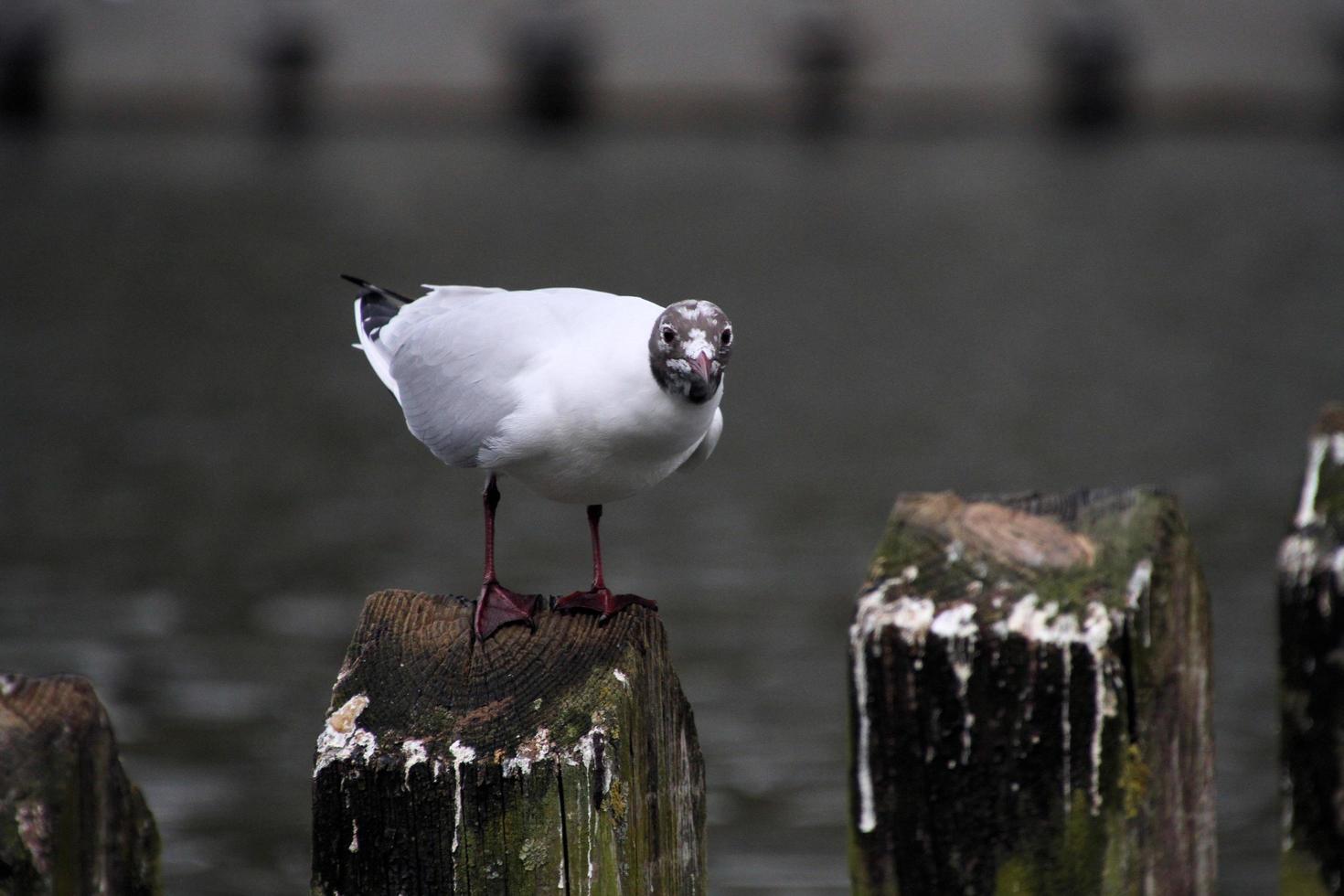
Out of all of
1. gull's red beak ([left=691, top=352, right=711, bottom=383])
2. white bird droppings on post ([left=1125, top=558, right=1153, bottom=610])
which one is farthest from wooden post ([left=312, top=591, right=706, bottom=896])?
white bird droppings on post ([left=1125, top=558, right=1153, bottom=610])

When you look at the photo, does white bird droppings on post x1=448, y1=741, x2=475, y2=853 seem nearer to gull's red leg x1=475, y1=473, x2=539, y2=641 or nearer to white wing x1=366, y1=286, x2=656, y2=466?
gull's red leg x1=475, y1=473, x2=539, y2=641

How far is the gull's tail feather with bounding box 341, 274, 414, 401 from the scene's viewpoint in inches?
141

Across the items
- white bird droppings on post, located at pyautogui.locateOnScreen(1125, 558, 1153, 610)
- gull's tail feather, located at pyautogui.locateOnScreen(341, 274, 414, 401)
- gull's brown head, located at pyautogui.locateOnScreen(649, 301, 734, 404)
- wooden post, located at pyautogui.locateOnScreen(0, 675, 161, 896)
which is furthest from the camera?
gull's tail feather, located at pyautogui.locateOnScreen(341, 274, 414, 401)

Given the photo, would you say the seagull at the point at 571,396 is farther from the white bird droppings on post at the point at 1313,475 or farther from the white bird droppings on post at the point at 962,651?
the white bird droppings on post at the point at 1313,475

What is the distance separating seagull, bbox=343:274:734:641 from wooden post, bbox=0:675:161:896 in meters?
0.48

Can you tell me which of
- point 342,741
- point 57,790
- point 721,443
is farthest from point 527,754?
point 721,443

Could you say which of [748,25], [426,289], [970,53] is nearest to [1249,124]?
[970,53]

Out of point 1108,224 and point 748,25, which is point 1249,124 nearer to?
point 748,25

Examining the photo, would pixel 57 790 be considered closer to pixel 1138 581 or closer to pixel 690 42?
pixel 1138 581

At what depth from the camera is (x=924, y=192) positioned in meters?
22.8

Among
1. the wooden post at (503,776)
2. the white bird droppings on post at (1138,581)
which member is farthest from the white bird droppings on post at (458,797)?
the white bird droppings on post at (1138,581)

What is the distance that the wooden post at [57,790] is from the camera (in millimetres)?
1963

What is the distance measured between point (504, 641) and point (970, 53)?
2925 centimetres

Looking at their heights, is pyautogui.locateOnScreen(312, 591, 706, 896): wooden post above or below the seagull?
below
